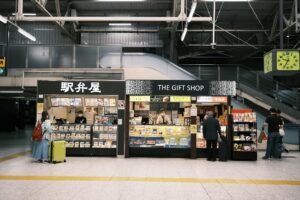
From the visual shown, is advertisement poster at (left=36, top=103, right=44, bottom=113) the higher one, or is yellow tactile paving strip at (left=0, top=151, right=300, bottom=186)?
advertisement poster at (left=36, top=103, right=44, bottom=113)

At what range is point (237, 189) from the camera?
6.97 m

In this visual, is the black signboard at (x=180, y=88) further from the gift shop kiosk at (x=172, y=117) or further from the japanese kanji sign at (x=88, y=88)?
the japanese kanji sign at (x=88, y=88)

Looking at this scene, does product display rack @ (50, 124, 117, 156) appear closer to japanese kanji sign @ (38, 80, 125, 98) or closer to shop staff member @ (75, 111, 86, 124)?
shop staff member @ (75, 111, 86, 124)

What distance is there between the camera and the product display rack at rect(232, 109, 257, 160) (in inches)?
455

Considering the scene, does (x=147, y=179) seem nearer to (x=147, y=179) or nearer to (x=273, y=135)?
(x=147, y=179)

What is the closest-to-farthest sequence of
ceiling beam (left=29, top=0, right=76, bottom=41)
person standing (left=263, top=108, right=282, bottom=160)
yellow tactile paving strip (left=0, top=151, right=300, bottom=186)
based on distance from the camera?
yellow tactile paving strip (left=0, top=151, right=300, bottom=186) < person standing (left=263, top=108, right=282, bottom=160) < ceiling beam (left=29, top=0, right=76, bottom=41)

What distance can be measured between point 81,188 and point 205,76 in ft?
42.7

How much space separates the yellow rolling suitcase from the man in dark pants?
14.8ft

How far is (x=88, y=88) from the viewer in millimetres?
12086

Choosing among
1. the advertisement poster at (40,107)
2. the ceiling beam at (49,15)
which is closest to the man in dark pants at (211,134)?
the advertisement poster at (40,107)

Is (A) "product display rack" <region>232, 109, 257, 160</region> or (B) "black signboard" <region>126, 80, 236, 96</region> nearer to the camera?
(A) "product display rack" <region>232, 109, 257, 160</region>

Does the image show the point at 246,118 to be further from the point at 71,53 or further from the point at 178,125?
the point at 71,53

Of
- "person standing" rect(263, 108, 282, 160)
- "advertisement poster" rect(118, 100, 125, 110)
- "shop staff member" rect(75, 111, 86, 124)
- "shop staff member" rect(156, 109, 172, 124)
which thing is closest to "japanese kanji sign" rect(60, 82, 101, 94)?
"advertisement poster" rect(118, 100, 125, 110)

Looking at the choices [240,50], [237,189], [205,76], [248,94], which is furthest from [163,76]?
[237,189]
